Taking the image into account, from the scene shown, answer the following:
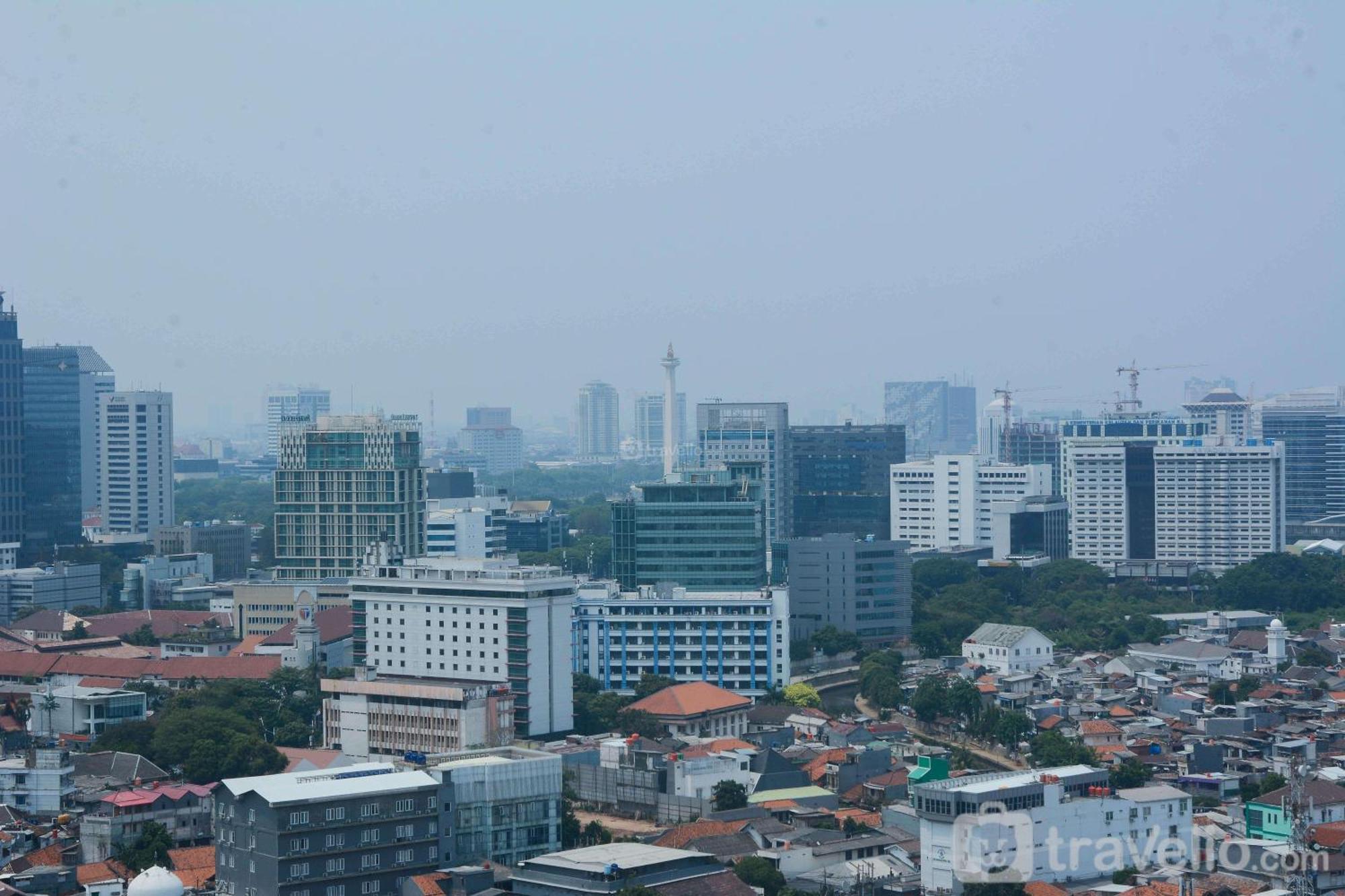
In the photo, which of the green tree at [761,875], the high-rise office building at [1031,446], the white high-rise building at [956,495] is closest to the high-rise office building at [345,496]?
the white high-rise building at [956,495]

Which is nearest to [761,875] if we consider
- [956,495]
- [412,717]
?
[412,717]

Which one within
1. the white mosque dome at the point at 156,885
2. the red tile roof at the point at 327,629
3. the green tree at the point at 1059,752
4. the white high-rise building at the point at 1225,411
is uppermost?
the white high-rise building at the point at 1225,411

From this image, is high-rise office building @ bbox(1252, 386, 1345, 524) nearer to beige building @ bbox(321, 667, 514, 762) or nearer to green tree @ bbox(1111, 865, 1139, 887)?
beige building @ bbox(321, 667, 514, 762)

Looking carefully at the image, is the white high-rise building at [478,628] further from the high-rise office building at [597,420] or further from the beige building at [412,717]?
the high-rise office building at [597,420]

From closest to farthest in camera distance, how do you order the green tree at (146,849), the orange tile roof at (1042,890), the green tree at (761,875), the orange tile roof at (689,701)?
1. the orange tile roof at (1042,890)
2. the green tree at (761,875)
3. the green tree at (146,849)
4. the orange tile roof at (689,701)

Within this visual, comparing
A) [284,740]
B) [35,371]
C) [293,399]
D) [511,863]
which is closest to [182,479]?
[293,399]
